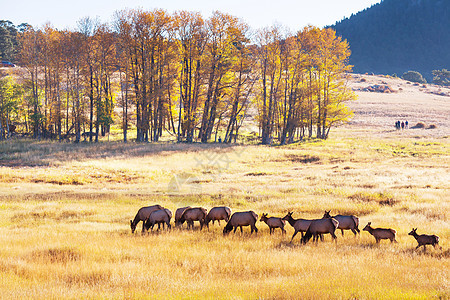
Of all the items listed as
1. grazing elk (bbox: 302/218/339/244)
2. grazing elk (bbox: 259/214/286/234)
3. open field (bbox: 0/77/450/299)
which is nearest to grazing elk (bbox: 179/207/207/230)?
open field (bbox: 0/77/450/299)

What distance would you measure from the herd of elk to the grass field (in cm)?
38

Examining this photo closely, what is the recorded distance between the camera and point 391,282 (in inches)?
302

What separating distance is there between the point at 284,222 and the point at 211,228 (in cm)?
285

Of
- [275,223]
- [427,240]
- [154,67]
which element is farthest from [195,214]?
[154,67]

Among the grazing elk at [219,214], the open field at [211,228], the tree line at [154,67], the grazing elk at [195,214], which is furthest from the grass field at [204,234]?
the tree line at [154,67]

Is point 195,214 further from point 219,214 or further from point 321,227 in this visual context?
point 321,227

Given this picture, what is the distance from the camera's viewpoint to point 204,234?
1317cm

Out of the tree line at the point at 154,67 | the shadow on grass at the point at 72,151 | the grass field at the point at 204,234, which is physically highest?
the tree line at the point at 154,67

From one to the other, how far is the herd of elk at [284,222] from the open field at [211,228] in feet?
1.15

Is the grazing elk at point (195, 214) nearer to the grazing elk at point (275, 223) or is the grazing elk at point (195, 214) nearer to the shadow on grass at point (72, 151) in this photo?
the grazing elk at point (275, 223)

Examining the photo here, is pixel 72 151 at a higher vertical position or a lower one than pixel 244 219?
higher

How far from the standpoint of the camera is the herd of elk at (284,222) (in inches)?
462

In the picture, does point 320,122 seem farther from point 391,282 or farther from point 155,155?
point 391,282

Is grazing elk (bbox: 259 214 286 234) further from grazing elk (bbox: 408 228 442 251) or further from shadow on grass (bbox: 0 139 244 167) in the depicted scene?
shadow on grass (bbox: 0 139 244 167)
